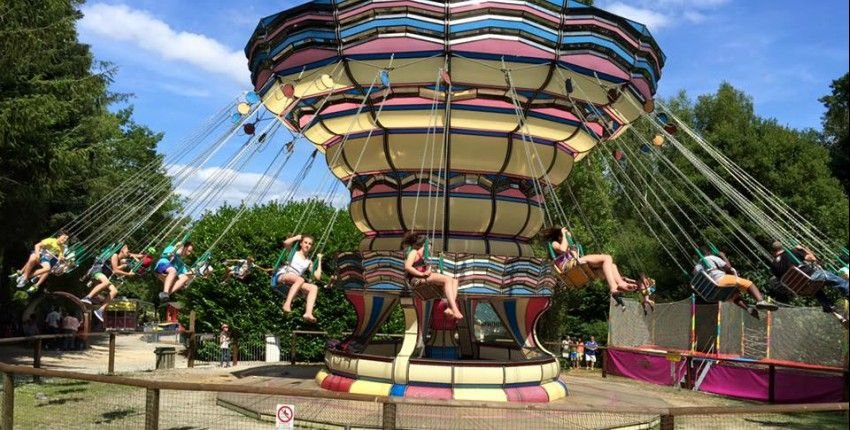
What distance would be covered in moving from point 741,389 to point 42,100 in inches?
664

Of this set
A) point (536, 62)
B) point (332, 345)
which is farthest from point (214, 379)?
point (536, 62)

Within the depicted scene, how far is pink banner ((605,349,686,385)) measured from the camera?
17.4 meters

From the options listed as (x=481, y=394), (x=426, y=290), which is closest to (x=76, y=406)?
(x=426, y=290)

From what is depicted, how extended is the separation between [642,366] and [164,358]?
1203cm

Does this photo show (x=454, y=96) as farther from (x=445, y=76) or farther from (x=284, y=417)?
(x=284, y=417)

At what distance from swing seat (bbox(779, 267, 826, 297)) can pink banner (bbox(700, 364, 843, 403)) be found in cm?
545

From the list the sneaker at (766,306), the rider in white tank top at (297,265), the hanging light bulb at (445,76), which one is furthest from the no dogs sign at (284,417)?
the sneaker at (766,306)

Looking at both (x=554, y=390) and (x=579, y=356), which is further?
(x=579, y=356)

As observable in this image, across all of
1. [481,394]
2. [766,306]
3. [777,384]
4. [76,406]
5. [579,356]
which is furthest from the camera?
[579,356]

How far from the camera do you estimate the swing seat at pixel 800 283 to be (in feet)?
27.7

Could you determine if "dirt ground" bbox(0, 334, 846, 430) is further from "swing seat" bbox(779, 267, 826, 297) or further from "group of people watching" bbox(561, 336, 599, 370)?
"group of people watching" bbox(561, 336, 599, 370)

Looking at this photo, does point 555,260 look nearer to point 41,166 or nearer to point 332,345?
point 332,345

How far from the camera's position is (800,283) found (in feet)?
28.1

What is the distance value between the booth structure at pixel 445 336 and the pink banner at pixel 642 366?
21.4 ft
